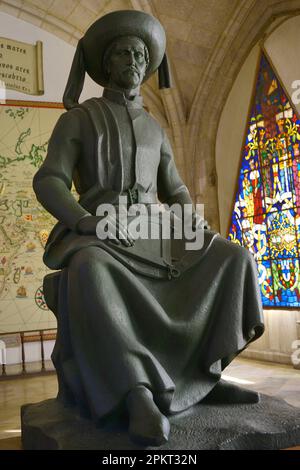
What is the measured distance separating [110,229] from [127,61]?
84cm

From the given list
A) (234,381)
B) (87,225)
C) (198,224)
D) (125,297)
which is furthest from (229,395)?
(234,381)

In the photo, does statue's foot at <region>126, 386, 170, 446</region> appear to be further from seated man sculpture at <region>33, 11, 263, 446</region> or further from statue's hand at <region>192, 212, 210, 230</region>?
statue's hand at <region>192, 212, 210, 230</region>

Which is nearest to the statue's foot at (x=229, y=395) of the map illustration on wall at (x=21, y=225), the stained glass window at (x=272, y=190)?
the stained glass window at (x=272, y=190)

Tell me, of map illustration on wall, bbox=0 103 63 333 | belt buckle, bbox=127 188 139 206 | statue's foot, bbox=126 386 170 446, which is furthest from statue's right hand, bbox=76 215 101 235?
map illustration on wall, bbox=0 103 63 333

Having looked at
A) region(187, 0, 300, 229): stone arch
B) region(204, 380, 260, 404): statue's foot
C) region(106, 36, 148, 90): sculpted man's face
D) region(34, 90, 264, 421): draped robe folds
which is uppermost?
region(187, 0, 300, 229): stone arch

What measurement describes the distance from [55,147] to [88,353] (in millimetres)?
970

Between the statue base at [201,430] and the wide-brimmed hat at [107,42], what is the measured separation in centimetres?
142

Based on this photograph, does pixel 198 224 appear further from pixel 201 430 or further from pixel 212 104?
pixel 212 104

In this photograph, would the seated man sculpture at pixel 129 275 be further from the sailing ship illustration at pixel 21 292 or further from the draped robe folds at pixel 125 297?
the sailing ship illustration at pixel 21 292

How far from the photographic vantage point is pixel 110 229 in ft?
7.43

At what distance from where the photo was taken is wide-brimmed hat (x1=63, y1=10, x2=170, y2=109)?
261 cm

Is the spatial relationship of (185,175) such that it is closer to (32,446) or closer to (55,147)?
(55,147)

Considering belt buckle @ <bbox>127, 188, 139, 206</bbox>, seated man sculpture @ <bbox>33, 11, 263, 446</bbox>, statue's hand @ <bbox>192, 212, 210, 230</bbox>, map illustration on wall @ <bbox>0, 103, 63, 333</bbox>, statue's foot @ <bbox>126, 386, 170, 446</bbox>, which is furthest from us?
map illustration on wall @ <bbox>0, 103, 63, 333</bbox>

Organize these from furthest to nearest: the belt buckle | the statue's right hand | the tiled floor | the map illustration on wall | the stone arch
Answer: the stone arch
the map illustration on wall
the tiled floor
the belt buckle
the statue's right hand
